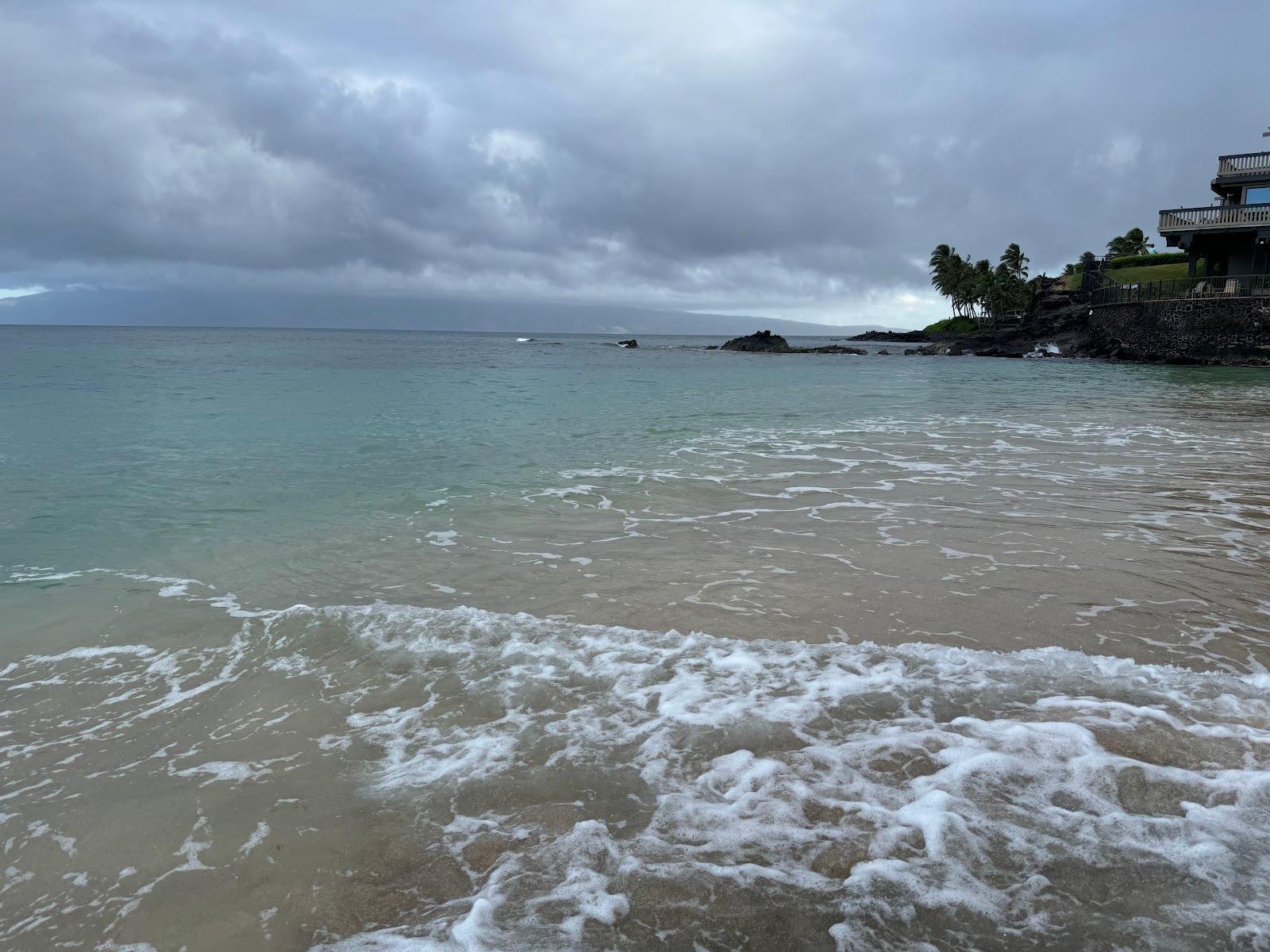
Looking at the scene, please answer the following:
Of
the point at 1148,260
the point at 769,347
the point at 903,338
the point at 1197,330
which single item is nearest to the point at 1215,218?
the point at 1197,330

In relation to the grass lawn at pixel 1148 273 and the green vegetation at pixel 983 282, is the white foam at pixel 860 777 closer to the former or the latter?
the grass lawn at pixel 1148 273

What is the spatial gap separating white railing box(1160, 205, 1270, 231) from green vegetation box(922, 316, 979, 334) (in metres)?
55.4

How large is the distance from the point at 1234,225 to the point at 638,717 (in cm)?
5523

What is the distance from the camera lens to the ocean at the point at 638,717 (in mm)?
3031

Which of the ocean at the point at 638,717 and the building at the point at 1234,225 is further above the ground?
the building at the point at 1234,225

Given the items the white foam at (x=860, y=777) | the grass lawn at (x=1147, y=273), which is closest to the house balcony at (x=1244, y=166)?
the grass lawn at (x=1147, y=273)

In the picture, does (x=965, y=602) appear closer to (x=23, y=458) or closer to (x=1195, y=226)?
(x=23, y=458)

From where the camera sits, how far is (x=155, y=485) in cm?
1220

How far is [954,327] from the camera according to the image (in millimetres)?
107438

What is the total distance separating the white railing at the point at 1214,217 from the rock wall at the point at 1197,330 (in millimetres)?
4332

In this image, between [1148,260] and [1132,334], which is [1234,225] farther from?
[1148,260]

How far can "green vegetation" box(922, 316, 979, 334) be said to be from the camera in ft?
337

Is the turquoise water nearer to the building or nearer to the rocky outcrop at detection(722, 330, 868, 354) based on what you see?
the building

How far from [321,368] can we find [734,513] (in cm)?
4680
